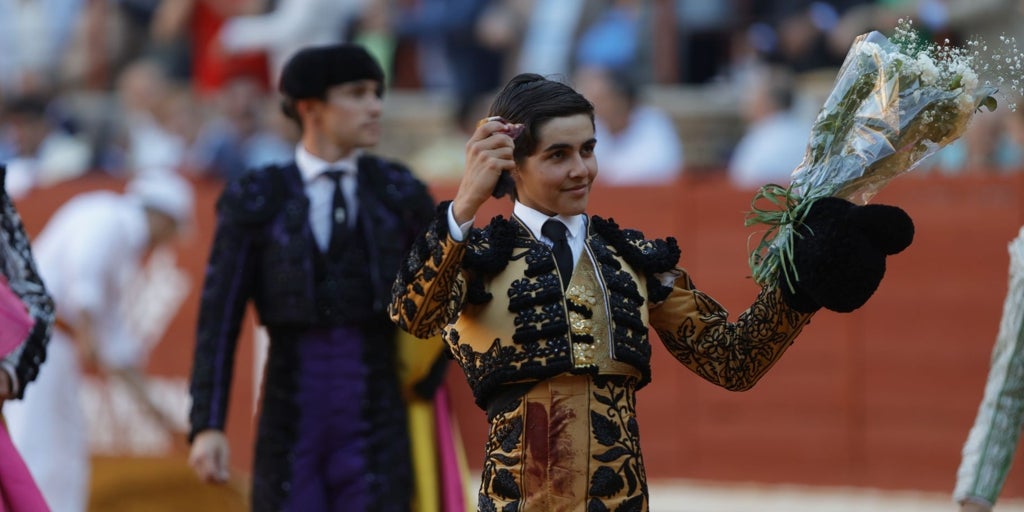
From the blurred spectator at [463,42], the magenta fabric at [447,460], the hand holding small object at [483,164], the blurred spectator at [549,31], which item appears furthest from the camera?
the blurred spectator at [463,42]

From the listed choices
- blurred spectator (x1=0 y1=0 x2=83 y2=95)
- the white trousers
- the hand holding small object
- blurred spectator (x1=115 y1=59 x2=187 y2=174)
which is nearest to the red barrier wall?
the white trousers

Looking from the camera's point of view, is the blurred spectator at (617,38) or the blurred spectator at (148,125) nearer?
the blurred spectator at (617,38)

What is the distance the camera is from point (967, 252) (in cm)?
960

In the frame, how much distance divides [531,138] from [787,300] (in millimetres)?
612

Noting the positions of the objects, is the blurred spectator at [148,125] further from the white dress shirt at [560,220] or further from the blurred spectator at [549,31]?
the white dress shirt at [560,220]

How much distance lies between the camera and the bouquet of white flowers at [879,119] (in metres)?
3.71

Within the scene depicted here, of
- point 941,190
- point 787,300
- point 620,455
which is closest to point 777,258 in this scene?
point 787,300

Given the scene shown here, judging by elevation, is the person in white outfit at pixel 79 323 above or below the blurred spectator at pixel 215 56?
below

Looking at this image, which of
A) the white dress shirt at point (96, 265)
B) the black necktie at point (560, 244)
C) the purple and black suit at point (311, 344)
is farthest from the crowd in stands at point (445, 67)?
the black necktie at point (560, 244)

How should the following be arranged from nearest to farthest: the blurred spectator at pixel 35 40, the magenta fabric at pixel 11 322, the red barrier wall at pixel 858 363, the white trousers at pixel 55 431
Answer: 1. the magenta fabric at pixel 11 322
2. the white trousers at pixel 55 431
3. the red barrier wall at pixel 858 363
4. the blurred spectator at pixel 35 40

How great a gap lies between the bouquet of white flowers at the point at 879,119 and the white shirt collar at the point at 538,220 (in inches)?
15.0

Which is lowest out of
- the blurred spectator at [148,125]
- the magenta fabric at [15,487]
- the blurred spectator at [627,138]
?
the magenta fabric at [15,487]

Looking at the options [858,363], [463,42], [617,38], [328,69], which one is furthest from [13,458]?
[463,42]

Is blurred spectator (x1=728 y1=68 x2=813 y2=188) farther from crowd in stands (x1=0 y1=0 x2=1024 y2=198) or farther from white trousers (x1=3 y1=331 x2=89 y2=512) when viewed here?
white trousers (x1=3 y1=331 x2=89 y2=512)
